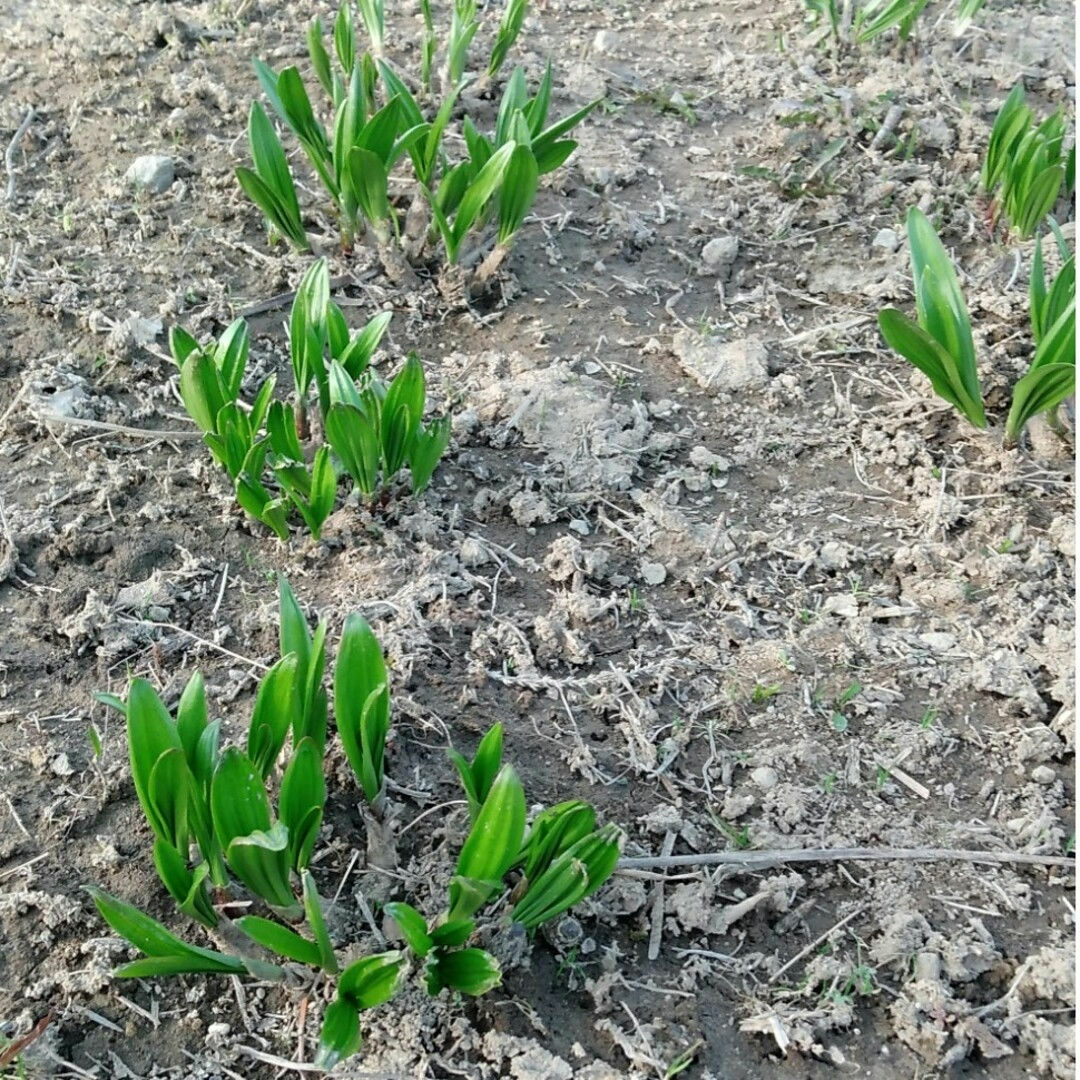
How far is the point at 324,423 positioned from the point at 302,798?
3.34 ft

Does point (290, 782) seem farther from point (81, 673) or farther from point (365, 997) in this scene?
point (81, 673)

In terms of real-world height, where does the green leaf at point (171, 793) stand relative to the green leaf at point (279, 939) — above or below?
above

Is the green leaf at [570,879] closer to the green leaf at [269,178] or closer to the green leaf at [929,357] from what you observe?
the green leaf at [929,357]

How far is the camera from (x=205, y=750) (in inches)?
77.5

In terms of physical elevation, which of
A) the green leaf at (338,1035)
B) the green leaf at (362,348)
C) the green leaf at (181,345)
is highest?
the green leaf at (181,345)

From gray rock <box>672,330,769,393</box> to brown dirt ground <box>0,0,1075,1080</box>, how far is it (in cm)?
2

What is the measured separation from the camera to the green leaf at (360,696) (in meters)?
2.04

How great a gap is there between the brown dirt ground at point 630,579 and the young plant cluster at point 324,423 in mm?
152

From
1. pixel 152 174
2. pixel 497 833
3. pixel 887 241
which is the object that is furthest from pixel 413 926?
pixel 152 174

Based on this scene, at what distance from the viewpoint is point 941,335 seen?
9.23 ft

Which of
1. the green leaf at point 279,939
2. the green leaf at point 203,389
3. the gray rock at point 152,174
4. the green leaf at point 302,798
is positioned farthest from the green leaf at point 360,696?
the gray rock at point 152,174

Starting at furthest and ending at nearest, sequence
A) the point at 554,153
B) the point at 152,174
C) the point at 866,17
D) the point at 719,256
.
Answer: the point at 866,17 → the point at 152,174 → the point at 719,256 → the point at 554,153

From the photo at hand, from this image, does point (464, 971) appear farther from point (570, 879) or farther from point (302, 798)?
point (302, 798)

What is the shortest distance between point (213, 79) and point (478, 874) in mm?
3228
